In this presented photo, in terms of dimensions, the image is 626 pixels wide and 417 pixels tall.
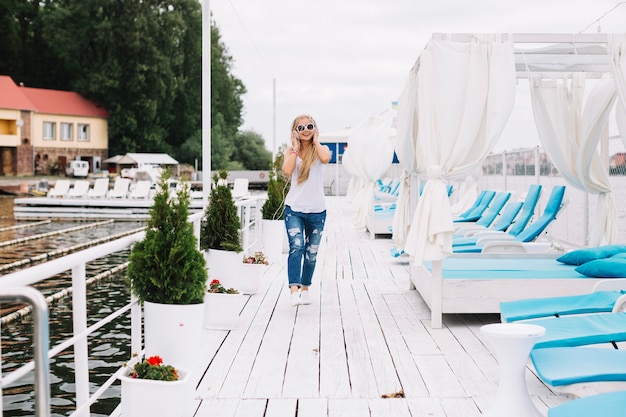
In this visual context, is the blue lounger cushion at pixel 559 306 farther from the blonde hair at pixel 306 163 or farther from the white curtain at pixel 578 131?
the white curtain at pixel 578 131

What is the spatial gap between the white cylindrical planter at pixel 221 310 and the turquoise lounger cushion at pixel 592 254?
9.49ft

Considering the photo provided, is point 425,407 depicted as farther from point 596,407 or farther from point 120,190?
point 120,190

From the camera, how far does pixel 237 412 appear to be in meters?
3.54

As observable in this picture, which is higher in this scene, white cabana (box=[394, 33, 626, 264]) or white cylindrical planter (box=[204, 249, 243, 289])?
white cabana (box=[394, 33, 626, 264])

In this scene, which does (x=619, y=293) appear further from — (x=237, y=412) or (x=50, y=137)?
(x=50, y=137)

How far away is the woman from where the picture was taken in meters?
5.94

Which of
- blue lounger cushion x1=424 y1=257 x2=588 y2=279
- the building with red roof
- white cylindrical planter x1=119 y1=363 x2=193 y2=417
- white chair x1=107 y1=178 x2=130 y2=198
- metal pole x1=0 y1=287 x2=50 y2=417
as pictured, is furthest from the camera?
the building with red roof

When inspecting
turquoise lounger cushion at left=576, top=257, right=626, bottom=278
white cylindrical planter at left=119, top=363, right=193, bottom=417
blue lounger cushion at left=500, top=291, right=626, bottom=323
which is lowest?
white cylindrical planter at left=119, top=363, right=193, bottom=417

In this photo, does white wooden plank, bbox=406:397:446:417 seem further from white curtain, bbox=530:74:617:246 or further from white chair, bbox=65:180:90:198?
white chair, bbox=65:180:90:198

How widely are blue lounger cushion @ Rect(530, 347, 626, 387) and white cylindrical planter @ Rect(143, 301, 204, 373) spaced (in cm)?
164

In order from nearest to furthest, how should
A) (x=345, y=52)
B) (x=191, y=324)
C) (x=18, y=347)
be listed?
(x=191, y=324) < (x=18, y=347) < (x=345, y=52)

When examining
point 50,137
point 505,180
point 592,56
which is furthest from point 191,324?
point 50,137

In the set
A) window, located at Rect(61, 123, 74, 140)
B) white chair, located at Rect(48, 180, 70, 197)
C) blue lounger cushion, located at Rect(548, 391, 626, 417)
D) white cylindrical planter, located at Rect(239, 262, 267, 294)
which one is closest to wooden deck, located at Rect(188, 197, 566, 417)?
white cylindrical planter, located at Rect(239, 262, 267, 294)

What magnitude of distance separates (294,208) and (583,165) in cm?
328
